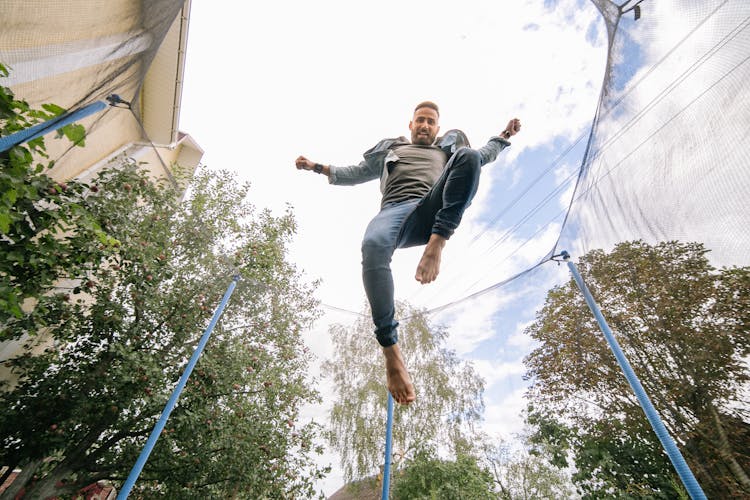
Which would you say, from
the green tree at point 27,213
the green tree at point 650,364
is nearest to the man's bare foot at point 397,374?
the green tree at point 650,364

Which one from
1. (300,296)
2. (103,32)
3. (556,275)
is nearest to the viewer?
(103,32)

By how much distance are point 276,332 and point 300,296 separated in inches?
43.0

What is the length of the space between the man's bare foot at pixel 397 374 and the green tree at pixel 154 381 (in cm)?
291

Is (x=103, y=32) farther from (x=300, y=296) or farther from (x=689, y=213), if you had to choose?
(x=300, y=296)

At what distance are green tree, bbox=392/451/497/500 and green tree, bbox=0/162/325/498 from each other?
2.91m

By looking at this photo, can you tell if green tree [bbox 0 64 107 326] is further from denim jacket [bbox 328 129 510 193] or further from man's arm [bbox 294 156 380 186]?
denim jacket [bbox 328 129 510 193]

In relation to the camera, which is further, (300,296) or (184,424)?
(300,296)

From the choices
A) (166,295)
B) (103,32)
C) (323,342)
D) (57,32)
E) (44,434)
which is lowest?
(44,434)

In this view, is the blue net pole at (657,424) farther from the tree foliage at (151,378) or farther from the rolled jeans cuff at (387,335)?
the tree foliage at (151,378)

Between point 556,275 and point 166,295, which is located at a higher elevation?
point 166,295

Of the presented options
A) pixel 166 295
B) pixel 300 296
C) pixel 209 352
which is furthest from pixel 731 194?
pixel 300 296

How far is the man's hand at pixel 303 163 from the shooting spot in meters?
1.99

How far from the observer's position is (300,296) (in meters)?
6.19

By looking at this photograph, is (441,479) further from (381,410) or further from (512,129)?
(512,129)
